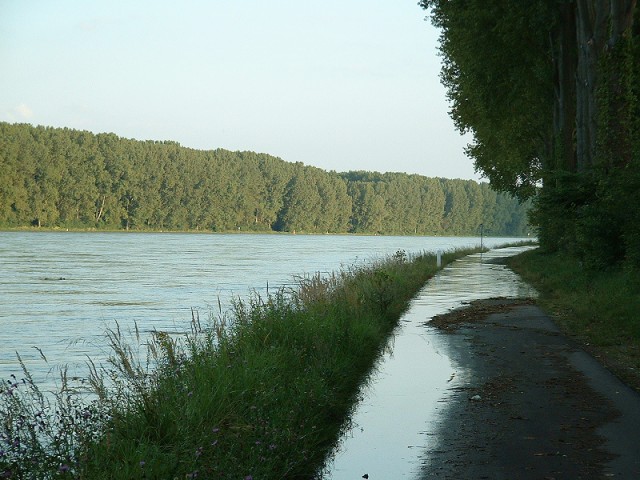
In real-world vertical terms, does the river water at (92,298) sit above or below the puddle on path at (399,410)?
below

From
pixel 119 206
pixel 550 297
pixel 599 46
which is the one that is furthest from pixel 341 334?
pixel 119 206

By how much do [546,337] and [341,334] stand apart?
5190mm

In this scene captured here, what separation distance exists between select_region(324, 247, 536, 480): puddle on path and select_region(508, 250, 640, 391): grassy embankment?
104 inches

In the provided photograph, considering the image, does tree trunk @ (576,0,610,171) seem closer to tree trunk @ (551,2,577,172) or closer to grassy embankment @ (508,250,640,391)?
tree trunk @ (551,2,577,172)

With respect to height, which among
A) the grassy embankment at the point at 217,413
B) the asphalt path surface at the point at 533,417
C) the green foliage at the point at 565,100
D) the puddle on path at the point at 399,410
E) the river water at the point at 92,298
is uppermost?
the green foliage at the point at 565,100

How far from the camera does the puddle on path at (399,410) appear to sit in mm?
8148

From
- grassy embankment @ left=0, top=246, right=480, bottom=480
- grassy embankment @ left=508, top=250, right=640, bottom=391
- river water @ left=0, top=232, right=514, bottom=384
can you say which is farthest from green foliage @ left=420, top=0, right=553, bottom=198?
grassy embankment @ left=0, top=246, right=480, bottom=480

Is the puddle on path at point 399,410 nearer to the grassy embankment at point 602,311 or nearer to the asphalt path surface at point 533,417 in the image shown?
the asphalt path surface at point 533,417

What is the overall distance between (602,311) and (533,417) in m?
10.3

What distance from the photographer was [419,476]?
7715mm

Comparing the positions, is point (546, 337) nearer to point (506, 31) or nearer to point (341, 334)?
point (341, 334)

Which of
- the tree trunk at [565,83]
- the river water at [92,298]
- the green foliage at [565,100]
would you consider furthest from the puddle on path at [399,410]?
the tree trunk at [565,83]

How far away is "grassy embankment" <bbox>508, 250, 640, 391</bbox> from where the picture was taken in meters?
14.7

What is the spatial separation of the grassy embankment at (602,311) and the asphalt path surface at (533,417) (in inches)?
16.2
